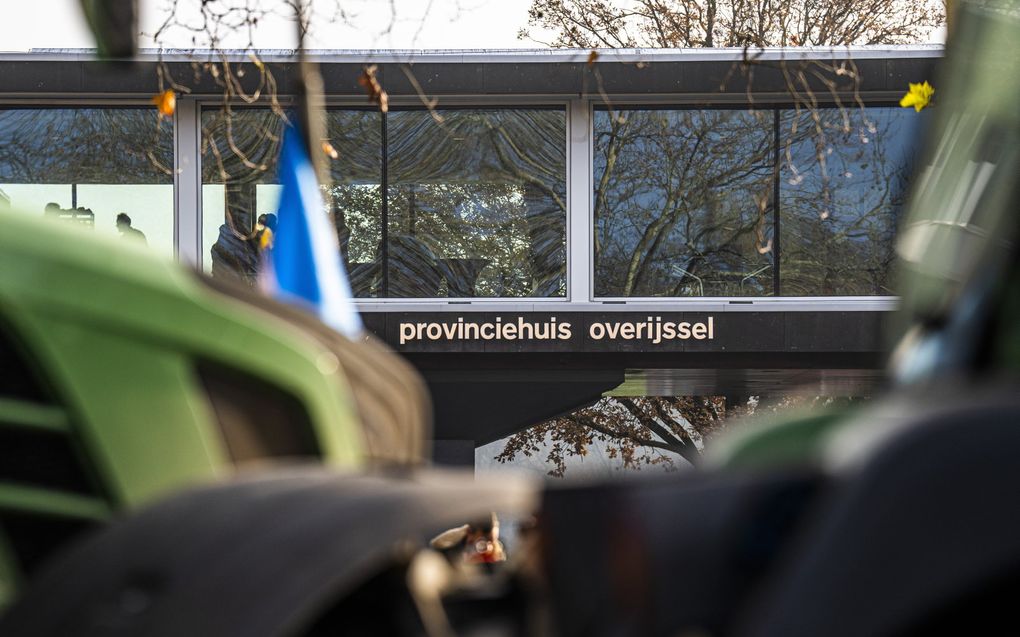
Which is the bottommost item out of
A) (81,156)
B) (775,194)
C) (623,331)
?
(623,331)

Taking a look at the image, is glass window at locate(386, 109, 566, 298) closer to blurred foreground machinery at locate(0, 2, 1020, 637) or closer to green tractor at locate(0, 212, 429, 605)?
blurred foreground machinery at locate(0, 2, 1020, 637)

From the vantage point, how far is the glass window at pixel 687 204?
19.8 metres

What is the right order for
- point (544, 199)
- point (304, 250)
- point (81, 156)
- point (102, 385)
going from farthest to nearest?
point (544, 199) < point (81, 156) < point (304, 250) < point (102, 385)

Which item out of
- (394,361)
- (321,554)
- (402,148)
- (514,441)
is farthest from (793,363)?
(321,554)

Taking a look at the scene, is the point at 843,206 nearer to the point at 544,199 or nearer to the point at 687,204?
the point at 687,204

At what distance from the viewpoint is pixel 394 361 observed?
10.3 ft

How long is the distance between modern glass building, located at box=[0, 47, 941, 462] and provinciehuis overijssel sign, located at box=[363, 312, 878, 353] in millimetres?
31

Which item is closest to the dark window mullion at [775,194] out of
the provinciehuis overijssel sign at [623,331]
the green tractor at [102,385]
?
the provinciehuis overijssel sign at [623,331]

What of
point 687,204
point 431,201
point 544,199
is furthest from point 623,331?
point 431,201

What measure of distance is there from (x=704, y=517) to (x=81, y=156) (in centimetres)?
1935

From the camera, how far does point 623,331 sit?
19094mm

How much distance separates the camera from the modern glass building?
19047 millimetres

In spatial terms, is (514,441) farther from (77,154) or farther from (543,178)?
(77,154)

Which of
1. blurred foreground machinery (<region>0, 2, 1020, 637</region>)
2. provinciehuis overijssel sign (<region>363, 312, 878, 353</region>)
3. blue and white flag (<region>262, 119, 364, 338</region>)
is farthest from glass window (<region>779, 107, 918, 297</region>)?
blurred foreground machinery (<region>0, 2, 1020, 637</region>)
